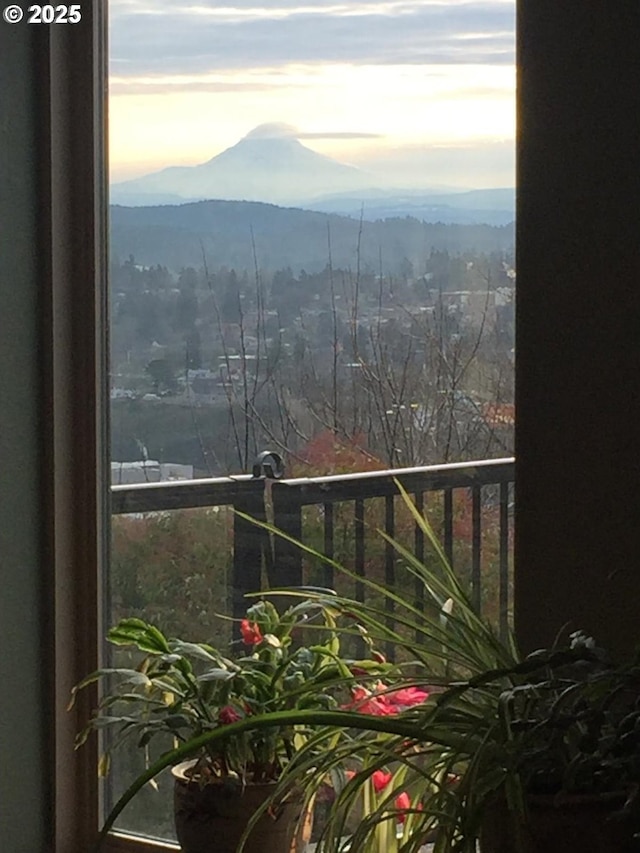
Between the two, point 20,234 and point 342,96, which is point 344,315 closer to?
point 342,96

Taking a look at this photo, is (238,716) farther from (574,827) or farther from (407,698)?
(574,827)

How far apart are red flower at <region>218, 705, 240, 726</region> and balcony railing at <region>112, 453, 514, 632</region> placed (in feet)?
1.11

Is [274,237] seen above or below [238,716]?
above

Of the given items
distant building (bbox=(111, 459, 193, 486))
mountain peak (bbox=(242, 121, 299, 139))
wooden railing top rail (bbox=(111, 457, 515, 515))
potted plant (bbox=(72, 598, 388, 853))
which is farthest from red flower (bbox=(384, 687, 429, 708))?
mountain peak (bbox=(242, 121, 299, 139))

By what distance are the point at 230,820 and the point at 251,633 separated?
0.34m

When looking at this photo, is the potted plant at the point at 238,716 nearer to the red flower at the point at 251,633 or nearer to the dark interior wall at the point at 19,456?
the red flower at the point at 251,633

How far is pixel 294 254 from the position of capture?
248cm

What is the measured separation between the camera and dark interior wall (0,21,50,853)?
2615mm

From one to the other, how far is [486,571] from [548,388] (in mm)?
390

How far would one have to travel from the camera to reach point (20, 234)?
8.64 ft

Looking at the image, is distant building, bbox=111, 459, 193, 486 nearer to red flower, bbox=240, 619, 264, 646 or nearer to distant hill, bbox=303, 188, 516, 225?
red flower, bbox=240, 619, 264, 646

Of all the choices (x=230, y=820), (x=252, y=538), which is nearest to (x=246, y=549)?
(x=252, y=538)

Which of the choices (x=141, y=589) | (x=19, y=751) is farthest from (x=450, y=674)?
(x=19, y=751)

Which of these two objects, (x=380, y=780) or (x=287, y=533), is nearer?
(x=380, y=780)
